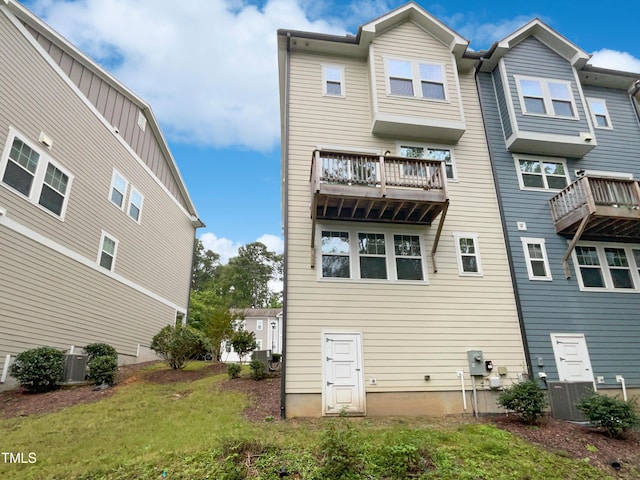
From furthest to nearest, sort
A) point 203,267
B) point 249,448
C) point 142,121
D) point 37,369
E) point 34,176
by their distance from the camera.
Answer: point 203,267, point 142,121, point 34,176, point 37,369, point 249,448

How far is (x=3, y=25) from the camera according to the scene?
354 inches

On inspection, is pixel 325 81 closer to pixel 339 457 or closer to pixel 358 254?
pixel 358 254

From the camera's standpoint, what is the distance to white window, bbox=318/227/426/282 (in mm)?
9172

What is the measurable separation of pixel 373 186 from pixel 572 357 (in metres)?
7.07

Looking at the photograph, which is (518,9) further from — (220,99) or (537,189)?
(220,99)

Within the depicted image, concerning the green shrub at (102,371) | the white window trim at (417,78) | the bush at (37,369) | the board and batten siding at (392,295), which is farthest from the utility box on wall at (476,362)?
the bush at (37,369)

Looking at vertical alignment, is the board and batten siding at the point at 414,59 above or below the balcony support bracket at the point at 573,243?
above

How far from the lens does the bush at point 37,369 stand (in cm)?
830

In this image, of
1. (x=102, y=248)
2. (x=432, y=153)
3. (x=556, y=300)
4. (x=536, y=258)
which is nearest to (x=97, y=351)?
(x=102, y=248)

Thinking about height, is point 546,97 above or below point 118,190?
above

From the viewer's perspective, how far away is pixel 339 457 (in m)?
4.76

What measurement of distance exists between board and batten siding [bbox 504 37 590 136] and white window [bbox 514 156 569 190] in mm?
923

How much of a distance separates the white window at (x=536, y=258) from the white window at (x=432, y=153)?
9.45 ft

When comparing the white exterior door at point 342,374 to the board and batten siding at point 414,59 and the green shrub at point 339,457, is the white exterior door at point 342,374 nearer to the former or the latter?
the green shrub at point 339,457
